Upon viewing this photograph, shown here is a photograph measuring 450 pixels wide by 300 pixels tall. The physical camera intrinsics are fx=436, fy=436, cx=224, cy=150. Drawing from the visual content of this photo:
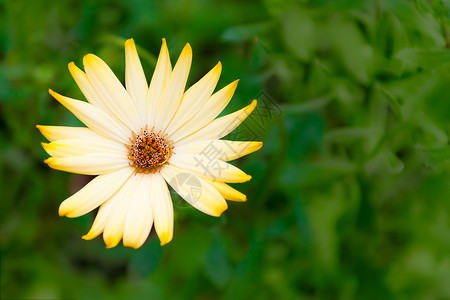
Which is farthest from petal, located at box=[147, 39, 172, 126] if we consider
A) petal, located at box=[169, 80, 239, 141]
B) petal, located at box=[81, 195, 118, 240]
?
petal, located at box=[81, 195, 118, 240]

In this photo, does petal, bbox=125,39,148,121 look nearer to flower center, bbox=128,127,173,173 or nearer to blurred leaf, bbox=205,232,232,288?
flower center, bbox=128,127,173,173

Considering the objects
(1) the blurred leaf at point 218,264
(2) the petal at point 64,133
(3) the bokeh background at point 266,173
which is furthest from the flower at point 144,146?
(1) the blurred leaf at point 218,264

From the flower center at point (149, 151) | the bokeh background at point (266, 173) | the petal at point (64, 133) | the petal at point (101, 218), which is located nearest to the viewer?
the petal at point (101, 218)

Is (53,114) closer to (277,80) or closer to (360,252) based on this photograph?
(277,80)

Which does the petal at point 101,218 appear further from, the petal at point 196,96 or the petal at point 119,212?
the petal at point 196,96

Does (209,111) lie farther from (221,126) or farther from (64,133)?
(64,133)

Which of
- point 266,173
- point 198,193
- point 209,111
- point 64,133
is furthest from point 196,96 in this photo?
point 266,173

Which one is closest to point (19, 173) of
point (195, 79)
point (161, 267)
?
point (161, 267)
